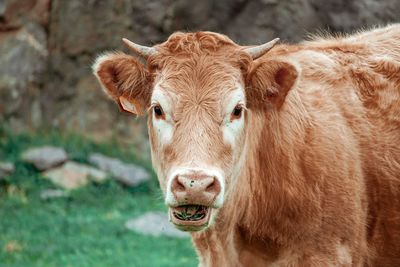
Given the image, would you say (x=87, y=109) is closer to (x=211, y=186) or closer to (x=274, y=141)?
(x=274, y=141)

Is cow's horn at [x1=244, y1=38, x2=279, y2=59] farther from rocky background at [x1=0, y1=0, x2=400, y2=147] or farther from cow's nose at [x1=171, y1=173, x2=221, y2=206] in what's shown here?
rocky background at [x1=0, y1=0, x2=400, y2=147]

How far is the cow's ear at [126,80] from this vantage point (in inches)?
246

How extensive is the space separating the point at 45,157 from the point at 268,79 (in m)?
8.01

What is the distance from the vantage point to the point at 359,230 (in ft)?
21.0

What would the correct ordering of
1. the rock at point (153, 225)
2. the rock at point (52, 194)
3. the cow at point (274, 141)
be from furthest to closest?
the rock at point (52, 194) → the rock at point (153, 225) → the cow at point (274, 141)

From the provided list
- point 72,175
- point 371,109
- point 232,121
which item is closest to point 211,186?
point 232,121

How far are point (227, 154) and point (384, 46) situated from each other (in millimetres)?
1938

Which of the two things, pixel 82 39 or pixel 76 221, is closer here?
pixel 76 221

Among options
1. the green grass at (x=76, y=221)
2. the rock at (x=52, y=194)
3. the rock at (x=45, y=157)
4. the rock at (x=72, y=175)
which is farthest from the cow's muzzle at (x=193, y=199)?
the rock at (x=45, y=157)

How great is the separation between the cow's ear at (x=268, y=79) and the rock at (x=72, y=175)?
24.2ft

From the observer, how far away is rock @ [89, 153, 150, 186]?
1359 centimetres

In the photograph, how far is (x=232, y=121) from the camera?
231 inches

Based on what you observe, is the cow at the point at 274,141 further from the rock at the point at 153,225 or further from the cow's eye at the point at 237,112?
the rock at the point at 153,225

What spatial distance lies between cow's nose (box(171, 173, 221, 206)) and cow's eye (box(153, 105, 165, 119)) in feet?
2.01
